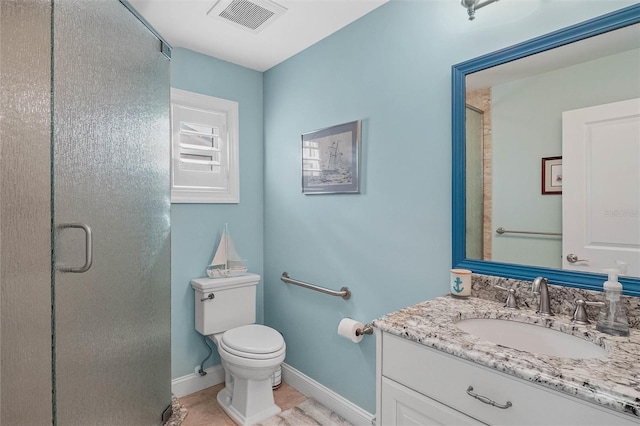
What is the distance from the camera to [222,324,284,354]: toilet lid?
1.90 meters

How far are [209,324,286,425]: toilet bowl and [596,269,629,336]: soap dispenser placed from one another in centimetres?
151

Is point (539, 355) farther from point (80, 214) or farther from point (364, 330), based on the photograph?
point (80, 214)

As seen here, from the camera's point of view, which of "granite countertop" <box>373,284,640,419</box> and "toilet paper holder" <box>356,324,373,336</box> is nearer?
"granite countertop" <box>373,284,640,419</box>

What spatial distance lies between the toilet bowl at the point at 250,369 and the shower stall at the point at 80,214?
0.62m

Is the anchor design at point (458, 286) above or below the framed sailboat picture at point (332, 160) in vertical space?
below

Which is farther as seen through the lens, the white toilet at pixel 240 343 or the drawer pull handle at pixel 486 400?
the white toilet at pixel 240 343

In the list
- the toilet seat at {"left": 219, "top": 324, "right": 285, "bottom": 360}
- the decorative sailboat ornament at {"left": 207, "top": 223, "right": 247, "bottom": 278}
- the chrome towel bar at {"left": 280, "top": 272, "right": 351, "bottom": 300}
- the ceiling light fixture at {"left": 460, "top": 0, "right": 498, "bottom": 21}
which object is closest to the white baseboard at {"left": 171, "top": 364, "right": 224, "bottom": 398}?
the toilet seat at {"left": 219, "top": 324, "right": 285, "bottom": 360}

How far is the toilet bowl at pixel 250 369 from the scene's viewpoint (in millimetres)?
1882

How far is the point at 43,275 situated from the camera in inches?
30.1

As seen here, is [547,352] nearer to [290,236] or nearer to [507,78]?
[507,78]

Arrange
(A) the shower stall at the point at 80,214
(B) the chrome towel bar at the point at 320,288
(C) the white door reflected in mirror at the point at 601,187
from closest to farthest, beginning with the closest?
(A) the shower stall at the point at 80,214
(C) the white door reflected in mirror at the point at 601,187
(B) the chrome towel bar at the point at 320,288

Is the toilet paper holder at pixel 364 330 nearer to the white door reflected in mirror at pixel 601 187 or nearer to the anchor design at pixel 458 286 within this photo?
the anchor design at pixel 458 286

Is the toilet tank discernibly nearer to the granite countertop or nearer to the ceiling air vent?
→ the granite countertop

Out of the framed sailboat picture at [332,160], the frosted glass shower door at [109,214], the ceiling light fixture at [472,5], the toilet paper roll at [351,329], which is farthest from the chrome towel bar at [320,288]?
the ceiling light fixture at [472,5]
